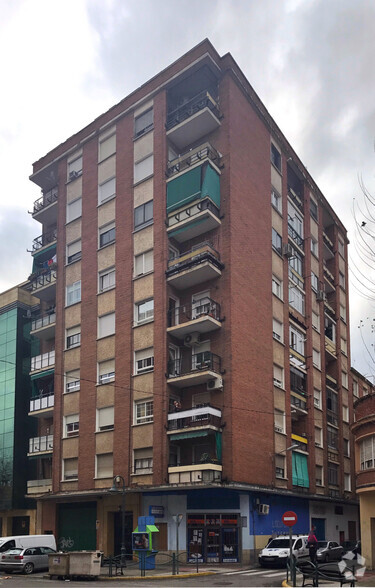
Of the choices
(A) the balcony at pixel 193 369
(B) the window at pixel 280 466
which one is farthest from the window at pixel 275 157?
(B) the window at pixel 280 466

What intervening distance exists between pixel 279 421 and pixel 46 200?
78.1ft

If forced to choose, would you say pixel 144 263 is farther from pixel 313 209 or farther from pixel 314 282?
pixel 313 209

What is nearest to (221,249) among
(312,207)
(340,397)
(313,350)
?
(313,350)

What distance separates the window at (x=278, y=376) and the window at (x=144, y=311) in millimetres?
8506

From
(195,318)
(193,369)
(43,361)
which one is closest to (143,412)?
Answer: (193,369)

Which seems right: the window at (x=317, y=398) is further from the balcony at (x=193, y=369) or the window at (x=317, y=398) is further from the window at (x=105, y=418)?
the window at (x=105, y=418)

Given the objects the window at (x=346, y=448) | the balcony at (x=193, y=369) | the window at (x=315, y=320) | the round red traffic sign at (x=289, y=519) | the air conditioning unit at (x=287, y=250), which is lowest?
the round red traffic sign at (x=289, y=519)

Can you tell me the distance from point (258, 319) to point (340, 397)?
17254 millimetres

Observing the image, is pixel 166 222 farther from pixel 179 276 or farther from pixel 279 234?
pixel 279 234

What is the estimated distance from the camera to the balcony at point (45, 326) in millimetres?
45344

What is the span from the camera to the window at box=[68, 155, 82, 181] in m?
46.2

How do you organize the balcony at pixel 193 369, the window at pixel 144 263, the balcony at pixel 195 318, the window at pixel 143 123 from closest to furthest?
the balcony at pixel 193 369 < the balcony at pixel 195 318 < the window at pixel 144 263 < the window at pixel 143 123

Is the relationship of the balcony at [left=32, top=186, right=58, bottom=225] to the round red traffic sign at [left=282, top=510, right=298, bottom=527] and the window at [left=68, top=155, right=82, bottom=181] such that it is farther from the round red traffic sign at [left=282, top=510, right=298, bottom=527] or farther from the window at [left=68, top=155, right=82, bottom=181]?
the round red traffic sign at [left=282, top=510, right=298, bottom=527]

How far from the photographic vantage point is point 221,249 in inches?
1464
